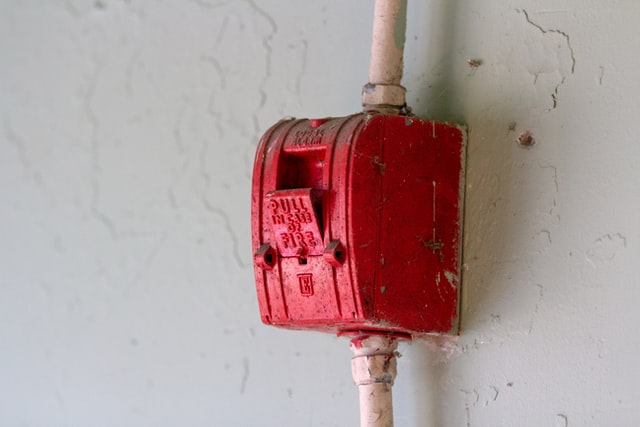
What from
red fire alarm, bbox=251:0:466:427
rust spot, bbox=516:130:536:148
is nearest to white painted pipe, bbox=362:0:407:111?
red fire alarm, bbox=251:0:466:427

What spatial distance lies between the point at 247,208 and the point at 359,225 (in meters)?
0.34

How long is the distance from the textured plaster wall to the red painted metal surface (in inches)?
2.0

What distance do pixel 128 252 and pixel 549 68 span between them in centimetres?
62

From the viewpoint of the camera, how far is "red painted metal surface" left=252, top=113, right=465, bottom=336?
92 centimetres

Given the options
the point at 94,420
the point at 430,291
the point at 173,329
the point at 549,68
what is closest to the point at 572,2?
the point at 549,68

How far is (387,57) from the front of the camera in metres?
1.05

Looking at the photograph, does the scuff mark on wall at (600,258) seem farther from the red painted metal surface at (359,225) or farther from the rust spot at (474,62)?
the rust spot at (474,62)

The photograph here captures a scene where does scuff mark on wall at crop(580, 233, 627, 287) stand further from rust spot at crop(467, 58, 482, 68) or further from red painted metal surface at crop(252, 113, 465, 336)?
rust spot at crop(467, 58, 482, 68)

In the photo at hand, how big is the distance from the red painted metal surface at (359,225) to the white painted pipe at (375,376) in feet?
0.07

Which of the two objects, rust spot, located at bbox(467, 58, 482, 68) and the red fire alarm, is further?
rust spot, located at bbox(467, 58, 482, 68)

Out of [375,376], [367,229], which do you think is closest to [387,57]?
[367,229]

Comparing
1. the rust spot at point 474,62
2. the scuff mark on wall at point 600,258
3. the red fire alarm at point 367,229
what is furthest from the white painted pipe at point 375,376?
the rust spot at point 474,62

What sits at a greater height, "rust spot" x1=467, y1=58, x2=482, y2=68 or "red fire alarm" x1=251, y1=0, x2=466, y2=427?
"rust spot" x1=467, y1=58, x2=482, y2=68

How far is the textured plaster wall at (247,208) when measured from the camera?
0.97 metres
